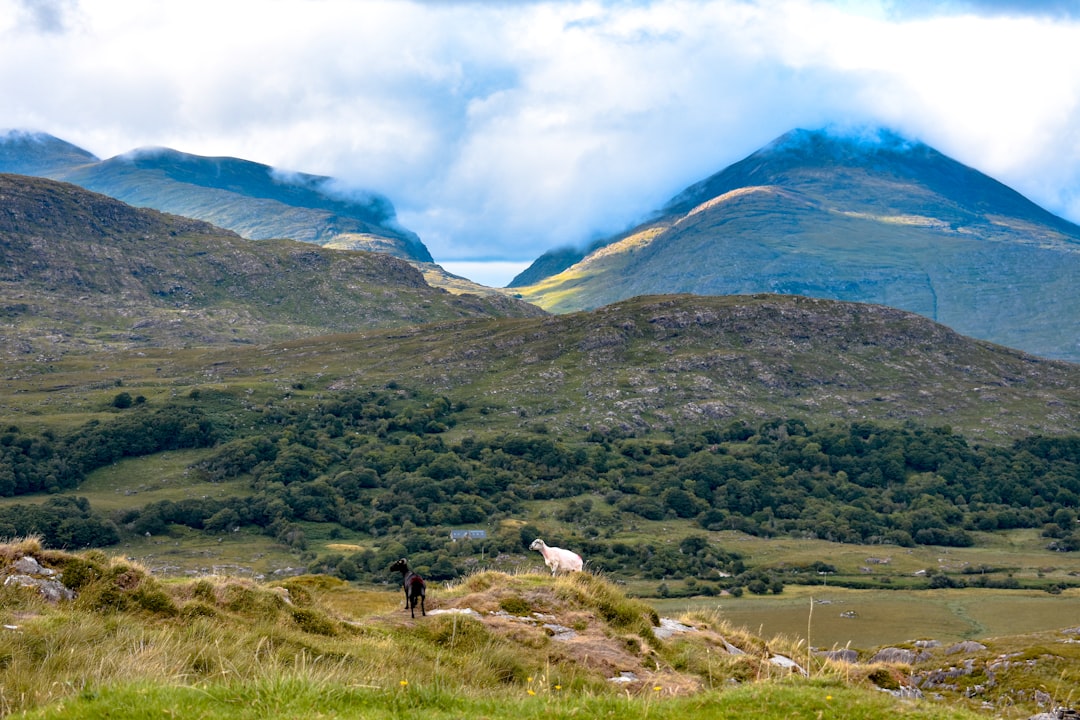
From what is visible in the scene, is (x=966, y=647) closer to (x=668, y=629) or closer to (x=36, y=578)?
(x=668, y=629)

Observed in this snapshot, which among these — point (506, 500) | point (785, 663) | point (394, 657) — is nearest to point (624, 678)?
point (394, 657)

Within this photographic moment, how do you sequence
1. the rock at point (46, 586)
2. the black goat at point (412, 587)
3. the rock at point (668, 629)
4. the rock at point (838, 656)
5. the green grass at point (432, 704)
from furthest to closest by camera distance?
1. the rock at point (668, 629)
2. the rock at point (838, 656)
3. the black goat at point (412, 587)
4. the rock at point (46, 586)
5. the green grass at point (432, 704)

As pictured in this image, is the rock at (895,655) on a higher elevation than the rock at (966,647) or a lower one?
lower

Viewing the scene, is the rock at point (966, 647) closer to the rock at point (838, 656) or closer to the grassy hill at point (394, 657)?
the rock at point (838, 656)

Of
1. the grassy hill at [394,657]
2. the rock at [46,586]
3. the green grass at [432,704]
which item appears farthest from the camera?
the rock at [46,586]

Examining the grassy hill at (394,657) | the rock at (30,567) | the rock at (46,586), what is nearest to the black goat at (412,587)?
the grassy hill at (394,657)

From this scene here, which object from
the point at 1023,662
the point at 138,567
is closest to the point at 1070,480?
the point at 1023,662

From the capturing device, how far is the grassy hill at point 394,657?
14.0 m

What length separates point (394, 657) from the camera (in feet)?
64.0

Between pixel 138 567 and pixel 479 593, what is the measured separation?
988 centimetres

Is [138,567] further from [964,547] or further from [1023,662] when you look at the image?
[964,547]

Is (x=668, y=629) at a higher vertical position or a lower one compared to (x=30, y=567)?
lower

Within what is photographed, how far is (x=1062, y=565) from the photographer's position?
150m

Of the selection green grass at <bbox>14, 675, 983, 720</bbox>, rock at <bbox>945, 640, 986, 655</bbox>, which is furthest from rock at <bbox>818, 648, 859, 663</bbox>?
green grass at <bbox>14, 675, 983, 720</bbox>
